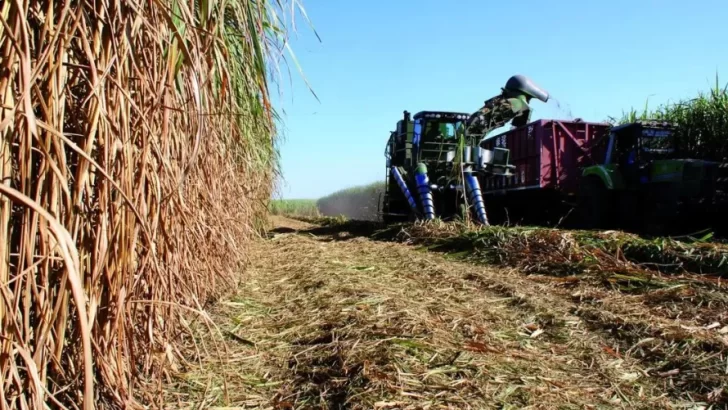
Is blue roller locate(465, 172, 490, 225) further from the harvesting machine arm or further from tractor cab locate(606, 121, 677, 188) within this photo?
tractor cab locate(606, 121, 677, 188)

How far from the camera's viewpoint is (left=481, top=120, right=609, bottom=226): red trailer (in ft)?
40.2

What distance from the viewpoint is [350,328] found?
3.18 m

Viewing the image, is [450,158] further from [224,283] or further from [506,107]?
[224,283]

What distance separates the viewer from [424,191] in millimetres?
10539

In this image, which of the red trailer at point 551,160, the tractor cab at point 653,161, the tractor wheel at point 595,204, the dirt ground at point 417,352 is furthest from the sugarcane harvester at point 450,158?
the dirt ground at point 417,352

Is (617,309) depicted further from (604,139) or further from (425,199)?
(604,139)

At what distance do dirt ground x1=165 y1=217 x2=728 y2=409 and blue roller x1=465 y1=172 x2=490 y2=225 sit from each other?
4825 mm

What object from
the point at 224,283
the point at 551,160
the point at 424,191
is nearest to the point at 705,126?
the point at 551,160

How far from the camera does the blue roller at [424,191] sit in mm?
10305

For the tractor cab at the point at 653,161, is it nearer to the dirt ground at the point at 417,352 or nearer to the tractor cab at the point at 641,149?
the tractor cab at the point at 641,149

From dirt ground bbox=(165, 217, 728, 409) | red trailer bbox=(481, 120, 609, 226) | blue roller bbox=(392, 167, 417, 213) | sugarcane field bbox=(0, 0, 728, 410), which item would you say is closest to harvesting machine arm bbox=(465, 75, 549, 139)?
red trailer bbox=(481, 120, 609, 226)

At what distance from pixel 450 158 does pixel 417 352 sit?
28.5 ft

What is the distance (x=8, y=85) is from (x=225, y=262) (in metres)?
2.91

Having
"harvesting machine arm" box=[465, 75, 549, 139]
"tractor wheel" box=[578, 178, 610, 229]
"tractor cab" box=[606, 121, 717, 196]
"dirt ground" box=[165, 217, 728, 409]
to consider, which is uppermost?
"harvesting machine arm" box=[465, 75, 549, 139]
